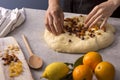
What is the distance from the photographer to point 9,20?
1097mm

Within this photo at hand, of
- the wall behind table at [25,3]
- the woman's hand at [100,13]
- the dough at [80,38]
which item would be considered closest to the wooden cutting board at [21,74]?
the dough at [80,38]

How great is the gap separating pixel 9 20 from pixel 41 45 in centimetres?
22

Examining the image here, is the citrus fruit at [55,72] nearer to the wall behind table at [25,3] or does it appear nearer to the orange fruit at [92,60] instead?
the orange fruit at [92,60]

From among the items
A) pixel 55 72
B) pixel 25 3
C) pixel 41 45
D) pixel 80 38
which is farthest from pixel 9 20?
pixel 25 3

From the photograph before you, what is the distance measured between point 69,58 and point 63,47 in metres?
0.05

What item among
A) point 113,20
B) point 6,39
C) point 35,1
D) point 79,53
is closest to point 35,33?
point 6,39

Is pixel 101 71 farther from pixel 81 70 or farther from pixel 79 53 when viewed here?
pixel 79 53

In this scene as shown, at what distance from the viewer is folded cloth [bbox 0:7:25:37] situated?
106 centimetres

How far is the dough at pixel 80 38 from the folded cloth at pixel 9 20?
164 millimetres

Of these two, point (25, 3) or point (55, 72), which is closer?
point (55, 72)

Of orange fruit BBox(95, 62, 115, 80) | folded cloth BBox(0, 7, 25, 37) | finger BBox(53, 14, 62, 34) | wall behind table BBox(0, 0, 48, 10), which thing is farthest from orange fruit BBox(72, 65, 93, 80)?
wall behind table BBox(0, 0, 48, 10)

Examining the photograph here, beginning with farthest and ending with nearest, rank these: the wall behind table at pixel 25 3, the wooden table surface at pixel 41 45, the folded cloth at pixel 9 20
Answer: the wall behind table at pixel 25 3 < the folded cloth at pixel 9 20 < the wooden table surface at pixel 41 45

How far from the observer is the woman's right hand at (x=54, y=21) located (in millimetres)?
990

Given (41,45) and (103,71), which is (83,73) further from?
(41,45)
